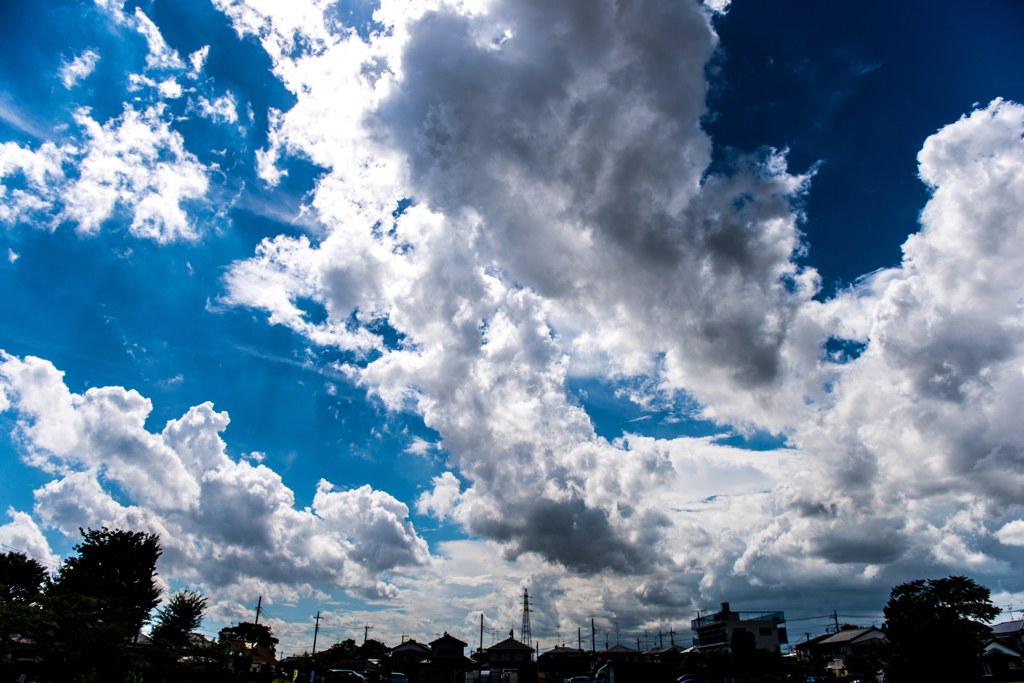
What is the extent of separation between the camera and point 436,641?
82.8 meters

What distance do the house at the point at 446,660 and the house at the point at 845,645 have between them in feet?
185

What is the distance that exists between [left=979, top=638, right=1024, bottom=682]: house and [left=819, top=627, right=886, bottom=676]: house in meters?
22.2

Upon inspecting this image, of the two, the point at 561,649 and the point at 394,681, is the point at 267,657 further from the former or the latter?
the point at 561,649

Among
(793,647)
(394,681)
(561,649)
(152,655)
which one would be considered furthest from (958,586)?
(561,649)

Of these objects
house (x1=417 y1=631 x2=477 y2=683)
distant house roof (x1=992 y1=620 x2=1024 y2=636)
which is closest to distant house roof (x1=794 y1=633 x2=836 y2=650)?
distant house roof (x1=992 y1=620 x2=1024 y2=636)

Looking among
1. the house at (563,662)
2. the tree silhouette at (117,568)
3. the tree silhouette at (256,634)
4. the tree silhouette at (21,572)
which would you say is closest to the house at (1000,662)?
the house at (563,662)

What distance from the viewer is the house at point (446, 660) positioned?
243ft

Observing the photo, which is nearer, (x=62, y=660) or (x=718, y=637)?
(x=62, y=660)

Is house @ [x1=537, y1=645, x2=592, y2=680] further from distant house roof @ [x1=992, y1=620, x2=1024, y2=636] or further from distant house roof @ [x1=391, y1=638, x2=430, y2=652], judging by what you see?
distant house roof @ [x1=992, y1=620, x2=1024, y2=636]

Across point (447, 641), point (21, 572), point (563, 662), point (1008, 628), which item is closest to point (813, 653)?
point (1008, 628)

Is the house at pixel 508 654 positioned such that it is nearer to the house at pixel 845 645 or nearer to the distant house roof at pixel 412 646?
the distant house roof at pixel 412 646

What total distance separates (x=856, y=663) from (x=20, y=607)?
85.8 metres

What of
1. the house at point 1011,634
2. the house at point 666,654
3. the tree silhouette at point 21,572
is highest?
the tree silhouette at point 21,572

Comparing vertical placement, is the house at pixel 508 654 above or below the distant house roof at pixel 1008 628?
below
